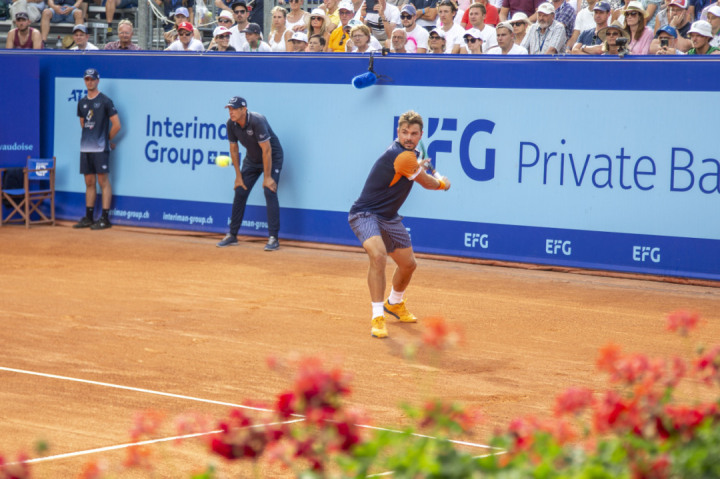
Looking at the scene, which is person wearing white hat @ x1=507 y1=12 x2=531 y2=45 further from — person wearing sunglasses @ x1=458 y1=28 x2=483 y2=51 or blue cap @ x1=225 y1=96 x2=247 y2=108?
blue cap @ x1=225 y1=96 x2=247 y2=108

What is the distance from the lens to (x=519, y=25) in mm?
13633

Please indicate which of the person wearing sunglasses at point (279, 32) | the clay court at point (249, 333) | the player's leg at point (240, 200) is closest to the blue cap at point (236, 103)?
the player's leg at point (240, 200)

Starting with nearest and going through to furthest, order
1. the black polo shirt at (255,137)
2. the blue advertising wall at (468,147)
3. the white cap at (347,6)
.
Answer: the blue advertising wall at (468,147) → the black polo shirt at (255,137) → the white cap at (347,6)

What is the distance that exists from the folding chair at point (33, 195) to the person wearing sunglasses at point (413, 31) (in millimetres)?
6135

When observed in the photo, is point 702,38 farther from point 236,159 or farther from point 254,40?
point 254,40

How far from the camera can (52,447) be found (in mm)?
5535

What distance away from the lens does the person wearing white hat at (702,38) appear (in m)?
11.5

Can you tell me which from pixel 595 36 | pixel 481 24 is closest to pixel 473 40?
pixel 481 24

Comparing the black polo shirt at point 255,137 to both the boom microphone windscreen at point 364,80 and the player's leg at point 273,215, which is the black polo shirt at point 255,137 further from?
the boom microphone windscreen at point 364,80

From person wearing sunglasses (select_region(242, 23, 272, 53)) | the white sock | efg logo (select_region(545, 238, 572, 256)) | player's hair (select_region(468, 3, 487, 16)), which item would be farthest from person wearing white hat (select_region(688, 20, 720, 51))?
person wearing sunglasses (select_region(242, 23, 272, 53))

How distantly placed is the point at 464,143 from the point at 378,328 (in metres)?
4.67

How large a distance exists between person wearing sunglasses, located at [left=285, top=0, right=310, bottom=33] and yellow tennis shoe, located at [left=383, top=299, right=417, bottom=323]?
7.52 metres

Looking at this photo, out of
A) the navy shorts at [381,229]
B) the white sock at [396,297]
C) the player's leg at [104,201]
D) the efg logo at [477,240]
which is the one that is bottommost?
the player's leg at [104,201]

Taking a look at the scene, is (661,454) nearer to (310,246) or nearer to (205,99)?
(310,246)
